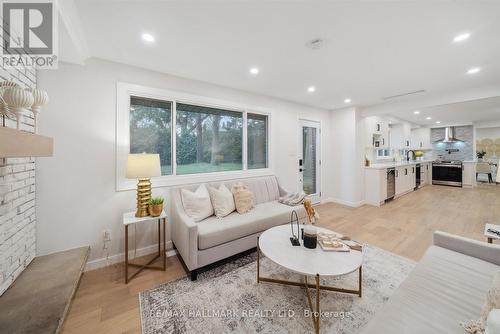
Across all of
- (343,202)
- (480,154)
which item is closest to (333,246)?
(343,202)

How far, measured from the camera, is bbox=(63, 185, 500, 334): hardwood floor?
5.31 feet

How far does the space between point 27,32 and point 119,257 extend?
243 centimetres

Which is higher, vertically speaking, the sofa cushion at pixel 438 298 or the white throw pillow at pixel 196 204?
the white throw pillow at pixel 196 204

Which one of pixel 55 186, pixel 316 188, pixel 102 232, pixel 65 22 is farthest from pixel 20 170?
pixel 316 188

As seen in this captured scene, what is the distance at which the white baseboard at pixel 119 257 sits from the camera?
2.26 m

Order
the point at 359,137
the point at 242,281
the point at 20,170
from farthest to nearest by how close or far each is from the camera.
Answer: the point at 359,137 < the point at 242,281 < the point at 20,170

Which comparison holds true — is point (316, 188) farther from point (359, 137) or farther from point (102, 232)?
point (102, 232)

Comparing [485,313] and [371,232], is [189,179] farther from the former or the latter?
[371,232]

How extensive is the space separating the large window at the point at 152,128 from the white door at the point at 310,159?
2.91 metres

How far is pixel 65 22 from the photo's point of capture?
62.3 inches

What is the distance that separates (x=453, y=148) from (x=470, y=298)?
33.3 ft

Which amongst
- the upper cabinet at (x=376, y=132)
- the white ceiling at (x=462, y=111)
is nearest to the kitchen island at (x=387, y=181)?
the upper cabinet at (x=376, y=132)

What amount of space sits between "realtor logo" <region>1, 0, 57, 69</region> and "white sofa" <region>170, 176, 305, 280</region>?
186 cm

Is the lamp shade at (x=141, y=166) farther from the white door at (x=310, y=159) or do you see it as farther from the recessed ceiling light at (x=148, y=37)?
the white door at (x=310, y=159)
